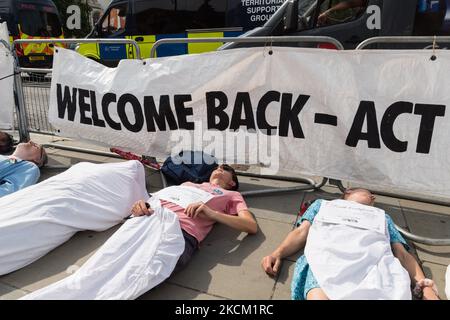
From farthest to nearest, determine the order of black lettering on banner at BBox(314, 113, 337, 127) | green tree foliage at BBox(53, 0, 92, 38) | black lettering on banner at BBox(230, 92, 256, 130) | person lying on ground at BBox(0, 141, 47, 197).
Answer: green tree foliage at BBox(53, 0, 92, 38) → black lettering on banner at BBox(230, 92, 256, 130) → person lying on ground at BBox(0, 141, 47, 197) → black lettering on banner at BBox(314, 113, 337, 127)

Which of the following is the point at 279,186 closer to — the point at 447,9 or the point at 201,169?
the point at 201,169

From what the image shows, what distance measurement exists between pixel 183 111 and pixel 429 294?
2.59 m

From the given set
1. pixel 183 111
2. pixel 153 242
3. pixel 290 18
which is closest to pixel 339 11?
pixel 290 18

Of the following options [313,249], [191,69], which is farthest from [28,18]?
[313,249]

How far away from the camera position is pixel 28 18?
16.0 metres

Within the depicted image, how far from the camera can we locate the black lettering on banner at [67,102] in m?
4.18

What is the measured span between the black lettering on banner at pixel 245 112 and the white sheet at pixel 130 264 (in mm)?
1362

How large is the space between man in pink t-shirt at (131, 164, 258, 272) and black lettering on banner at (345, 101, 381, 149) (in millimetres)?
1144

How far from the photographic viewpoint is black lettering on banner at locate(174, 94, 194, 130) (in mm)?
3646

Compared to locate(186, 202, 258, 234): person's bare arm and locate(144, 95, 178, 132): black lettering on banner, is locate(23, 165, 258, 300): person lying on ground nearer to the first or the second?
locate(186, 202, 258, 234): person's bare arm

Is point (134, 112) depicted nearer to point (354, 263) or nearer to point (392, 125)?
point (392, 125)

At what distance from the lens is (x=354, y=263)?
1.91 metres

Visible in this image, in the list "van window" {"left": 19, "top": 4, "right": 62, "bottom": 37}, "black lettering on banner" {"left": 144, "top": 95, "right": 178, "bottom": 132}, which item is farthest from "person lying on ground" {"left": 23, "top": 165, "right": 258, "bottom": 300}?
"van window" {"left": 19, "top": 4, "right": 62, "bottom": 37}

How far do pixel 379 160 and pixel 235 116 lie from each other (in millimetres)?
1339
